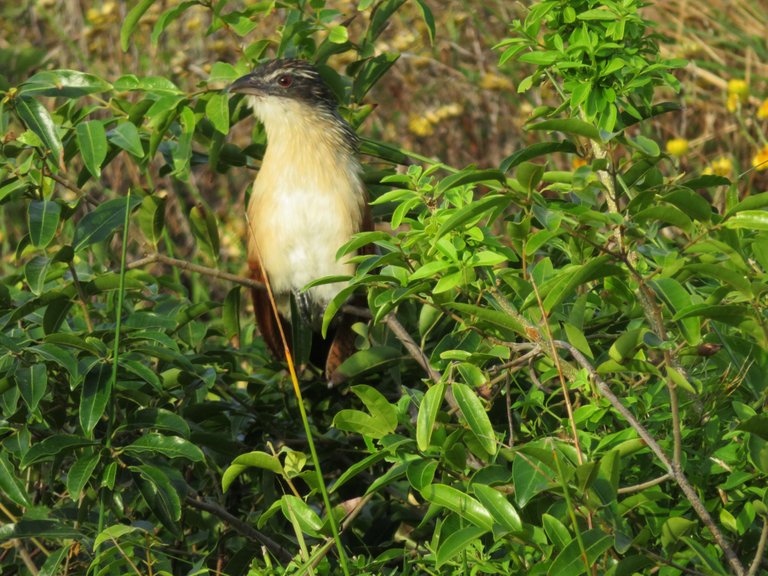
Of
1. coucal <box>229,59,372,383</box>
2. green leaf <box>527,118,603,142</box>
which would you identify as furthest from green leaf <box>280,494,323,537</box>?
coucal <box>229,59,372,383</box>

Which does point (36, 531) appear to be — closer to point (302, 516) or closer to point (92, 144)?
point (302, 516)

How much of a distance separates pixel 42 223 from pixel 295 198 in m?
1.19

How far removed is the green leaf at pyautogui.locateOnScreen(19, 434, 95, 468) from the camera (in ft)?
7.52

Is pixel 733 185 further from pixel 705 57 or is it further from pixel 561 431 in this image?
pixel 705 57

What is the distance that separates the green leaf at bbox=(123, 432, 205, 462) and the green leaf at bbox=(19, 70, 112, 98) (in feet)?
2.94

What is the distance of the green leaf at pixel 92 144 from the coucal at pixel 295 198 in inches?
31.3

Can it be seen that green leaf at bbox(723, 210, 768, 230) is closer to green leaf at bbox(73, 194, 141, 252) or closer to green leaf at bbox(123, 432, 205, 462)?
green leaf at bbox(123, 432, 205, 462)

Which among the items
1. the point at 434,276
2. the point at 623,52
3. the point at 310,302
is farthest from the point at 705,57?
the point at 434,276

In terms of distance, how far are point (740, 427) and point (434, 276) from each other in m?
0.57

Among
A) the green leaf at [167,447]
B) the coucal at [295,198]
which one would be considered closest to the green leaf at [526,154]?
the green leaf at [167,447]

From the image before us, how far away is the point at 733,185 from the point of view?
1929 mm

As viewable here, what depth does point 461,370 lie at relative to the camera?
189cm

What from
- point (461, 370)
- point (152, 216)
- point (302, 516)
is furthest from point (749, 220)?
point (152, 216)

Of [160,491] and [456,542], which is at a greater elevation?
[456,542]
